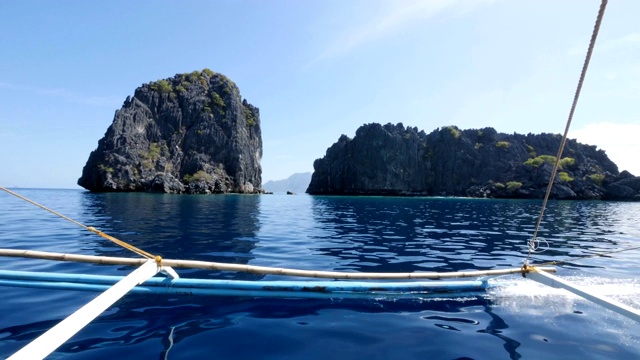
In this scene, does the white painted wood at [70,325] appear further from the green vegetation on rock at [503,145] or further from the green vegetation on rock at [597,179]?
the green vegetation on rock at [503,145]

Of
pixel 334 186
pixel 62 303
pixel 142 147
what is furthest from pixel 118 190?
pixel 62 303

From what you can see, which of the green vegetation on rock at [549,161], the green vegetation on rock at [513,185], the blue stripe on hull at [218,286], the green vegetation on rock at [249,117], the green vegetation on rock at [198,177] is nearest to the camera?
the blue stripe on hull at [218,286]

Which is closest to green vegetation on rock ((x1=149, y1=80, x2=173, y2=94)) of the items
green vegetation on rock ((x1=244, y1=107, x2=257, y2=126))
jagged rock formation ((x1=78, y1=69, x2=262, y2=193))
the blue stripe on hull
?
jagged rock formation ((x1=78, y1=69, x2=262, y2=193))

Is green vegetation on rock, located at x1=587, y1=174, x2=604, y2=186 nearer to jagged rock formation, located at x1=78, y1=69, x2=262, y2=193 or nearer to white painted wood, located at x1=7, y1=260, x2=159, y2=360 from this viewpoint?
jagged rock formation, located at x1=78, y1=69, x2=262, y2=193

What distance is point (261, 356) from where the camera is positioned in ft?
17.0

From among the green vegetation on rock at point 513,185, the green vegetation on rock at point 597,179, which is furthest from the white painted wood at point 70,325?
the green vegetation on rock at point 597,179

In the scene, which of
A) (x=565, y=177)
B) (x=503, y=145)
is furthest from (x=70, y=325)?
(x=503, y=145)

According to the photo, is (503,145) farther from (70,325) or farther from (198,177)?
(70,325)

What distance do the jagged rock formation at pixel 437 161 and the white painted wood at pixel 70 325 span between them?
147942 millimetres

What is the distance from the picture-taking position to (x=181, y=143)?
14612 centimetres

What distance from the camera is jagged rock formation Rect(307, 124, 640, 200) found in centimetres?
14800

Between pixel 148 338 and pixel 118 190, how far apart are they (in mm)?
130111

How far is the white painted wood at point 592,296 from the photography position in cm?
512

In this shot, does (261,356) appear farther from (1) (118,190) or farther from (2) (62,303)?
(1) (118,190)
